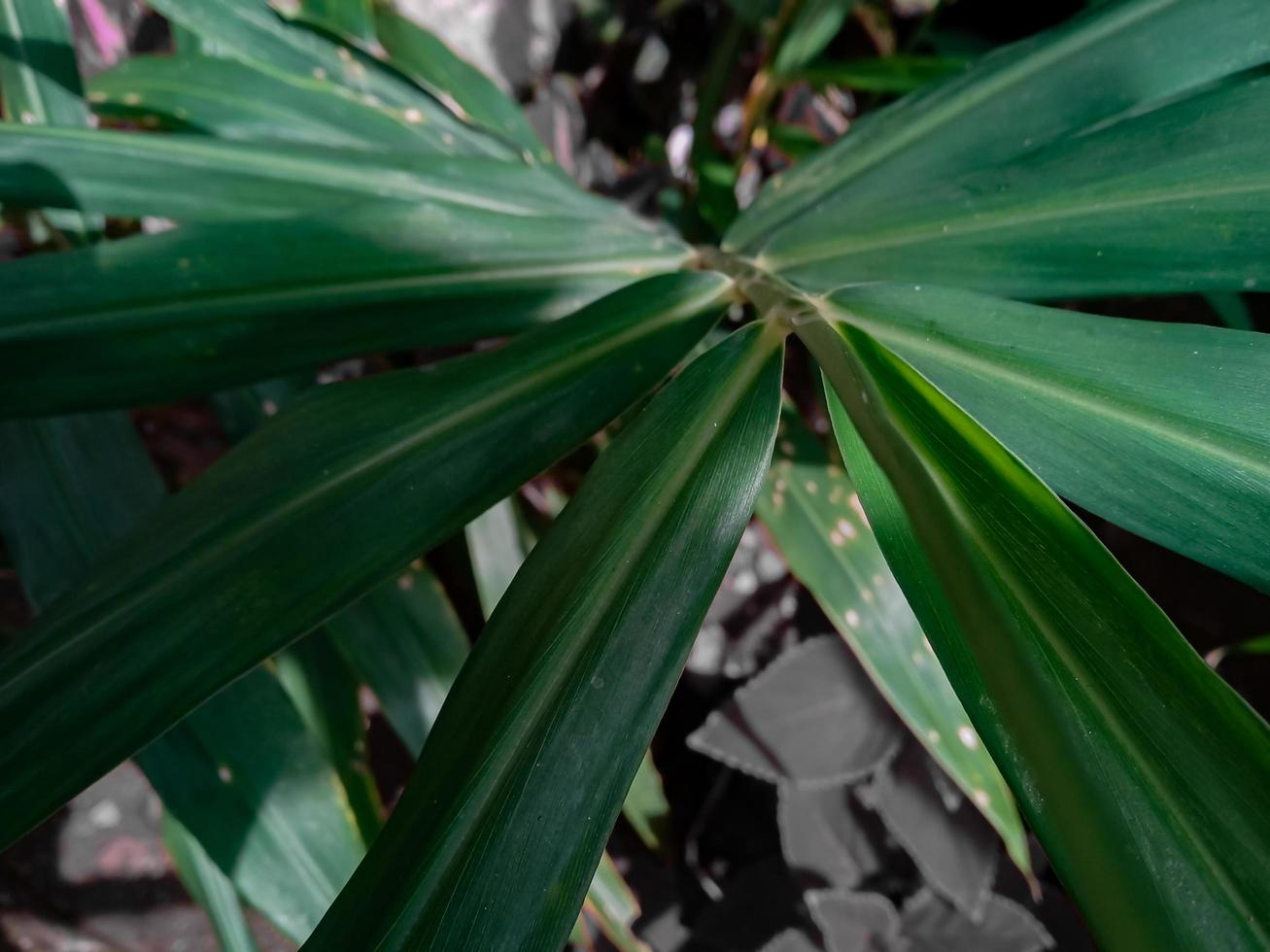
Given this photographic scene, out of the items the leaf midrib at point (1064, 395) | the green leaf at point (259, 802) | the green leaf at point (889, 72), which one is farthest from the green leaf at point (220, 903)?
the green leaf at point (889, 72)

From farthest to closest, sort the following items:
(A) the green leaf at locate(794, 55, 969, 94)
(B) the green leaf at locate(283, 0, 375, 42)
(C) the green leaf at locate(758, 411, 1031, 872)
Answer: (A) the green leaf at locate(794, 55, 969, 94)
(B) the green leaf at locate(283, 0, 375, 42)
(C) the green leaf at locate(758, 411, 1031, 872)

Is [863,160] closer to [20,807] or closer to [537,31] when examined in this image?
[20,807]

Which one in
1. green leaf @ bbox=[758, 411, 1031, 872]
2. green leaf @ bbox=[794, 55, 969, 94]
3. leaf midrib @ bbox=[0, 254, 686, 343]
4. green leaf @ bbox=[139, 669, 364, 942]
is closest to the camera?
leaf midrib @ bbox=[0, 254, 686, 343]

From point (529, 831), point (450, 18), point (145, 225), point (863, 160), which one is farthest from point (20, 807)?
point (450, 18)

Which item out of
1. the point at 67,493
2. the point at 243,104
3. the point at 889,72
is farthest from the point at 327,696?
the point at 889,72

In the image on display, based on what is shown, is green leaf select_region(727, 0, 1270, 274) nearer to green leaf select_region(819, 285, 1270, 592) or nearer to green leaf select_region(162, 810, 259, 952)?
green leaf select_region(819, 285, 1270, 592)

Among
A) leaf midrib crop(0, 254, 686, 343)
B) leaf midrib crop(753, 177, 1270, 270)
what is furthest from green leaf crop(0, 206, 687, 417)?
leaf midrib crop(753, 177, 1270, 270)

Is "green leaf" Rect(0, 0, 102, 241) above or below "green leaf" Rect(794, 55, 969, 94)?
above
